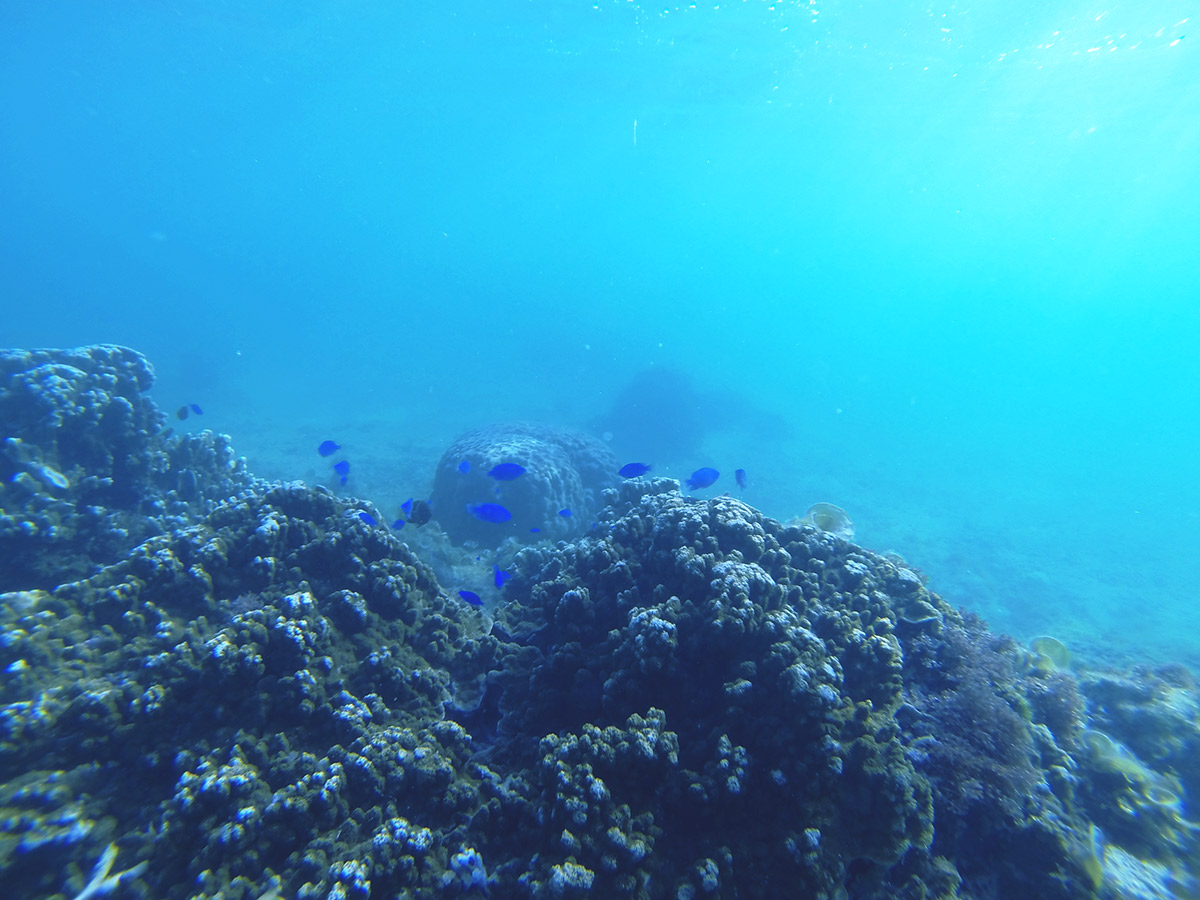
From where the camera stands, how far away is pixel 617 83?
36.2 metres

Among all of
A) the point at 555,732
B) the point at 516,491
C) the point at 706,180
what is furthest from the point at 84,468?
the point at 706,180

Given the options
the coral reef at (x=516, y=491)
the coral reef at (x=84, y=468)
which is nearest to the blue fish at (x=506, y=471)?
the coral reef at (x=516, y=491)

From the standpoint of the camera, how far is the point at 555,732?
423 centimetres

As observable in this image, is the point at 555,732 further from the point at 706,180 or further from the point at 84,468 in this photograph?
the point at 706,180

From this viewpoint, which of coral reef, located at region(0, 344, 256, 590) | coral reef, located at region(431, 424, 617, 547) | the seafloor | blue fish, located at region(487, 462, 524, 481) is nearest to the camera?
the seafloor

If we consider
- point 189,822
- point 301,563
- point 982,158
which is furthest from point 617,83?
point 189,822

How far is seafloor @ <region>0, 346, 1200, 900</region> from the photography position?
317 cm

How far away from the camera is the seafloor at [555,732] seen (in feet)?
10.4

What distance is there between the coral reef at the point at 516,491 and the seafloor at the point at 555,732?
5.54 metres

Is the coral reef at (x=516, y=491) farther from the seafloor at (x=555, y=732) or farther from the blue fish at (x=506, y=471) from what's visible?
the seafloor at (x=555, y=732)

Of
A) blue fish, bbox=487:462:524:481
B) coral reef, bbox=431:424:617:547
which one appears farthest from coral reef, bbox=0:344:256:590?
blue fish, bbox=487:462:524:481

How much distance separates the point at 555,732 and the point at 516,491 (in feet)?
28.2

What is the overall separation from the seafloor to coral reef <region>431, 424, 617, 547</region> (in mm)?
5544

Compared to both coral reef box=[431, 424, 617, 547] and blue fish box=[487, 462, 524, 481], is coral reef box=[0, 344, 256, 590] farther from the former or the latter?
blue fish box=[487, 462, 524, 481]
